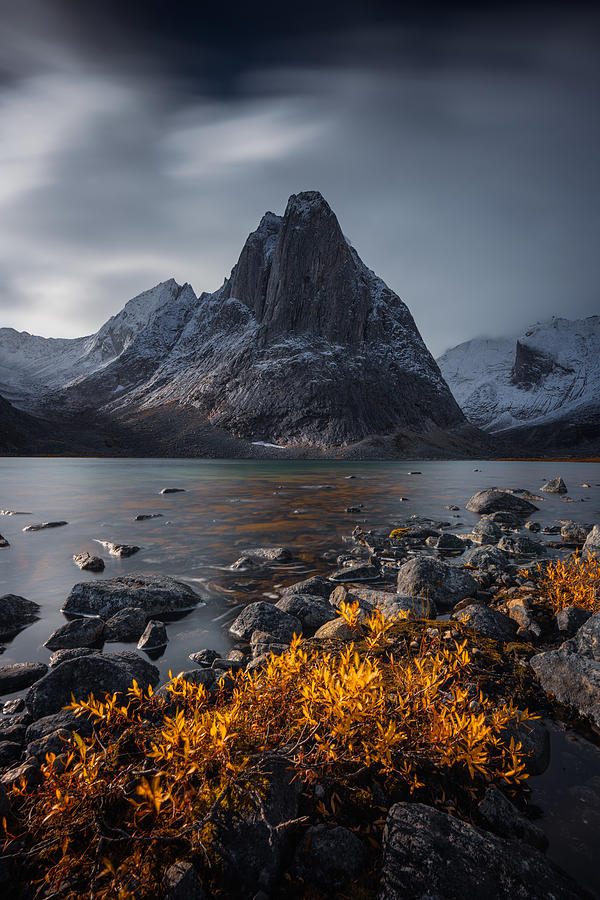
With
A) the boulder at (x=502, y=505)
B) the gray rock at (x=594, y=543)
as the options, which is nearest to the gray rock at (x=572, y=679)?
the gray rock at (x=594, y=543)

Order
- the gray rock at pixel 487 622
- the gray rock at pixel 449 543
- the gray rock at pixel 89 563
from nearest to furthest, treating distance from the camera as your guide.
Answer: the gray rock at pixel 487 622 < the gray rock at pixel 89 563 < the gray rock at pixel 449 543

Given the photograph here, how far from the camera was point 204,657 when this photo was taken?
24.1 ft

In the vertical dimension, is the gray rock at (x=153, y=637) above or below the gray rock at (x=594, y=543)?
below

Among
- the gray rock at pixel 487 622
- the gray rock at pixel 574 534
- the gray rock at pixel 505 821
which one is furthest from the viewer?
the gray rock at pixel 574 534

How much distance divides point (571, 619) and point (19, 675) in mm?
9264

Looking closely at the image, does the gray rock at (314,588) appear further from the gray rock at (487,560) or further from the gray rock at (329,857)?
the gray rock at (329,857)

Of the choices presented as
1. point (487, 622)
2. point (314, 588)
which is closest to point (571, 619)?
point (487, 622)

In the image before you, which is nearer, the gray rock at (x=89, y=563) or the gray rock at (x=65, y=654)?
the gray rock at (x=65, y=654)

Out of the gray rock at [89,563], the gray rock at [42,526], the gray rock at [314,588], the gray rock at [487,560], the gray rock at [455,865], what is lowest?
the gray rock at [42,526]

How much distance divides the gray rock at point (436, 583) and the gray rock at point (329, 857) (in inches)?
253

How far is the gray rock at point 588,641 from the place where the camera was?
6199 millimetres

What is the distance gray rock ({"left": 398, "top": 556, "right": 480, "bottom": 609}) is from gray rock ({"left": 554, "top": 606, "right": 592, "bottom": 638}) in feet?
7.38

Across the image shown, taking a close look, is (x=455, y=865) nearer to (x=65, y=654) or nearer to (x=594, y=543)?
(x=65, y=654)

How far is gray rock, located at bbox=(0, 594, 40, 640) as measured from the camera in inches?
338
